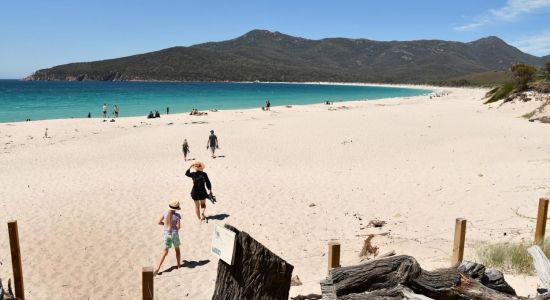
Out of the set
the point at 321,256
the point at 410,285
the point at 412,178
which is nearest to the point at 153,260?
the point at 321,256

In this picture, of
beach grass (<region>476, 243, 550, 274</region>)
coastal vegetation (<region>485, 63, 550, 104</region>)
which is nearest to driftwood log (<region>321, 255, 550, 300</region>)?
beach grass (<region>476, 243, 550, 274</region>)

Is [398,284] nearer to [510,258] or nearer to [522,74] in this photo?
[510,258]

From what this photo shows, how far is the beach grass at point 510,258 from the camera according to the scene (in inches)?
246

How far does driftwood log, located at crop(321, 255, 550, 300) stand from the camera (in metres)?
4.05

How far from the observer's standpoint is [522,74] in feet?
127

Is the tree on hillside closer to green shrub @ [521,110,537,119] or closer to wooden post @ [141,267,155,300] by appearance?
green shrub @ [521,110,537,119]

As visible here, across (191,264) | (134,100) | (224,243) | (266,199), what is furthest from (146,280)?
(134,100)

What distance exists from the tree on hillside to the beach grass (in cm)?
3474

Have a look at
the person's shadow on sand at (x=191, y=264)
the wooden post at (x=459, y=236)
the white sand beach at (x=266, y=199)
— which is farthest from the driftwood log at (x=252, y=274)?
the person's shadow on sand at (x=191, y=264)

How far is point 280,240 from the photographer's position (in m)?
9.16

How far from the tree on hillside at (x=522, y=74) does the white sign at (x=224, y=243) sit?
3916cm

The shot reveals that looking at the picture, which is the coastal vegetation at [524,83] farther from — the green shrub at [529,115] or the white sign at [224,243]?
the white sign at [224,243]

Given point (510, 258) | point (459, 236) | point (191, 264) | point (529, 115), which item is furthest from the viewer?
point (529, 115)

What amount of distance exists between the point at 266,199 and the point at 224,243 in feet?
27.0
